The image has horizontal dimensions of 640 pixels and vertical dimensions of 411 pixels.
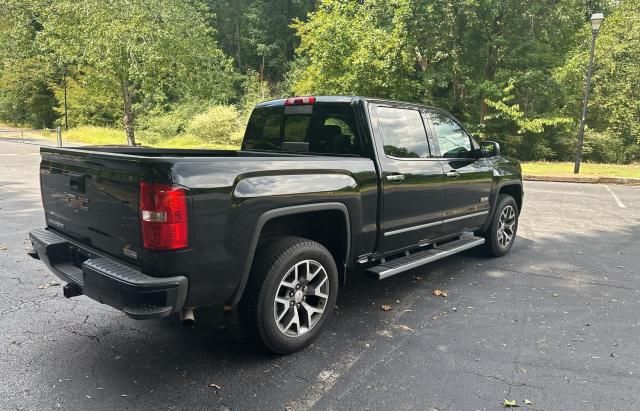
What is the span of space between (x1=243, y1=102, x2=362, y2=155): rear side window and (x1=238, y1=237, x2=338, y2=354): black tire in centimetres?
121

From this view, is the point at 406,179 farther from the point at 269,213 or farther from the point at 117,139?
the point at 117,139

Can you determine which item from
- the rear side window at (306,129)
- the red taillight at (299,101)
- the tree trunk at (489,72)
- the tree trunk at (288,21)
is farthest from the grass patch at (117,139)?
the red taillight at (299,101)

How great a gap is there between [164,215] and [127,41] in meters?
19.5

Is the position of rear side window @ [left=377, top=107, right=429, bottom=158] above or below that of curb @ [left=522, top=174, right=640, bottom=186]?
above

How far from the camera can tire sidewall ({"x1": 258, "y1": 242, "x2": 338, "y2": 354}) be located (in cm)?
318

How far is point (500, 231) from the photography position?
602 centimetres

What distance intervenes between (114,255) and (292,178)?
1267 millimetres

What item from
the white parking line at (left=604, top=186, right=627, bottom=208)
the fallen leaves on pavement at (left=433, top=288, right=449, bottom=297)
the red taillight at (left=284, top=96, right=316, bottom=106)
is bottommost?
the fallen leaves on pavement at (left=433, top=288, right=449, bottom=297)

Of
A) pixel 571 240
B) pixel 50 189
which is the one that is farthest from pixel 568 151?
pixel 50 189

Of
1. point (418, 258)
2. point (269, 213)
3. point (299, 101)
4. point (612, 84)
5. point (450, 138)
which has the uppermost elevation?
point (612, 84)

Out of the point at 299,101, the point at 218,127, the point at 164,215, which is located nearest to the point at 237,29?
A: the point at 218,127

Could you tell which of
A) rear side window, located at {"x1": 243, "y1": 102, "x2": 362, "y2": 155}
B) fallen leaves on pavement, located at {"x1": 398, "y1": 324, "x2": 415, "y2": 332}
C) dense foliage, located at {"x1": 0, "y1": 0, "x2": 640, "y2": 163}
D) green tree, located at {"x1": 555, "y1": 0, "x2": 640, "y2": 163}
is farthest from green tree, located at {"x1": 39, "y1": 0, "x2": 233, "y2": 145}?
fallen leaves on pavement, located at {"x1": 398, "y1": 324, "x2": 415, "y2": 332}

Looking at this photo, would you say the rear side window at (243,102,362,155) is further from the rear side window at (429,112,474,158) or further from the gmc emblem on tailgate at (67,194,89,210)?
the gmc emblem on tailgate at (67,194,89,210)

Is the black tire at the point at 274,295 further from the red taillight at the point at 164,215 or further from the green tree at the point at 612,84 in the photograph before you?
the green tree at the point at 612,84
